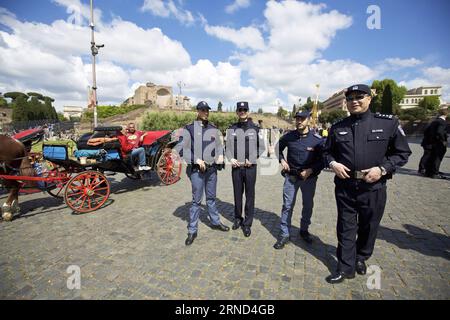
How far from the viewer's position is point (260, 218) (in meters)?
4.70

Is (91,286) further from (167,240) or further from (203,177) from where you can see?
(203,177)

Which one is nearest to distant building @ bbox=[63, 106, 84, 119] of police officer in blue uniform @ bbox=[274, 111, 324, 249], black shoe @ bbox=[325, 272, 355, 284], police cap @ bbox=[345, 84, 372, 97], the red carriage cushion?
the red carriage cushion

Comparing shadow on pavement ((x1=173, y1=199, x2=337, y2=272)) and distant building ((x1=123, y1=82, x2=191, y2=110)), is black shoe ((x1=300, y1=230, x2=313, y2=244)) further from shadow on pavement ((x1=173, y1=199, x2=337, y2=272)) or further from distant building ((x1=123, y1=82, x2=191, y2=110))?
distant building ((x1=123, y1=82, x2=191, y2=110))

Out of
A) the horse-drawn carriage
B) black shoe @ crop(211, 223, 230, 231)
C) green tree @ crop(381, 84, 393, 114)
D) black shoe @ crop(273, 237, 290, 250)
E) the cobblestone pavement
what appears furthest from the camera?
green tree @ crop(381, 84, 393, 114)

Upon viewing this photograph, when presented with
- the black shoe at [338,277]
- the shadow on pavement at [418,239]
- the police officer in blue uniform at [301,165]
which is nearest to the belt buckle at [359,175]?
the police officer in blue uniform at [301,165]

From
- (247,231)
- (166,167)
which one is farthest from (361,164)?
(166,167)

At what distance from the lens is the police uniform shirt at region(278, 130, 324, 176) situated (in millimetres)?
3375

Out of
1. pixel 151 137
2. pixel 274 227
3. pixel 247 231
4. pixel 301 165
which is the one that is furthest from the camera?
pixel 151 137

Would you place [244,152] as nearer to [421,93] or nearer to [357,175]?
[357,175]

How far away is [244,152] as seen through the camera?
3816 mm

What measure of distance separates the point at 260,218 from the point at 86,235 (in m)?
3.20

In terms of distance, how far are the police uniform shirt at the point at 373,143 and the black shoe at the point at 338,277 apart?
48.5 inches

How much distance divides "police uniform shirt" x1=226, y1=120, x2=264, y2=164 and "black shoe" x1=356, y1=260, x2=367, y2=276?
2001 millimetres

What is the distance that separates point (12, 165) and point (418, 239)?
24.9 ft
